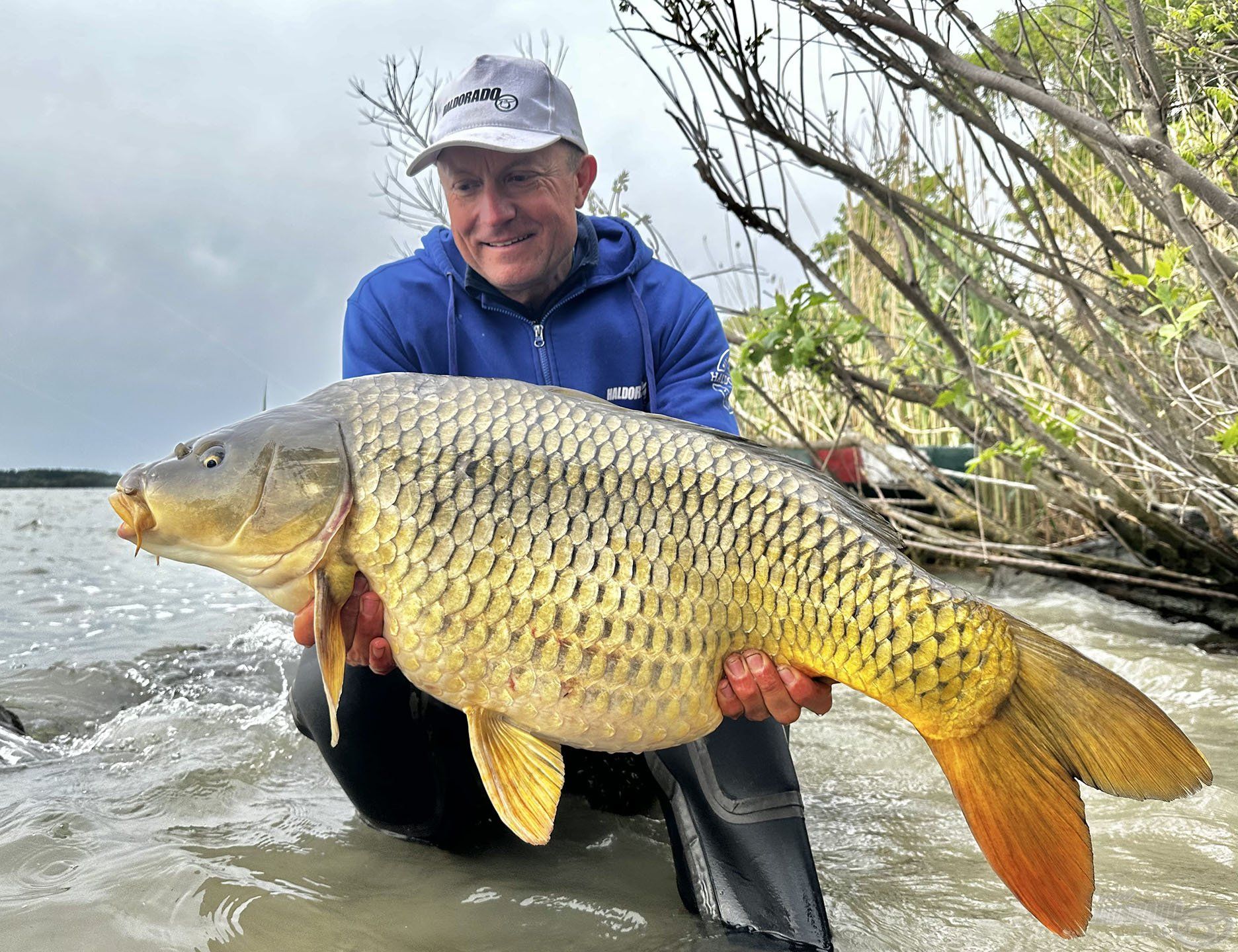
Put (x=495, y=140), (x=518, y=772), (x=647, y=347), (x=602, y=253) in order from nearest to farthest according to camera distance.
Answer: (x=518, y=772)
(x=495, y=140)
(x=647, y=347)
(x=602, y=253)

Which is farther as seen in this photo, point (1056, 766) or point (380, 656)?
point (380, 656)

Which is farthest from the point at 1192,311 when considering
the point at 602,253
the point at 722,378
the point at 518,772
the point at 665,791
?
the point at 518,772

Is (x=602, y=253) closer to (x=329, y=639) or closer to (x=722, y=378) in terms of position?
(x=722, y=378)

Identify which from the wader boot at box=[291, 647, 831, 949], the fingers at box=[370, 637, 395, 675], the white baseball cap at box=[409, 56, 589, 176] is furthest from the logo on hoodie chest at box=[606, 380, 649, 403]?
the fingers at box=[370, 637, 395, 675]

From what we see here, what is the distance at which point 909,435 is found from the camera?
560cm

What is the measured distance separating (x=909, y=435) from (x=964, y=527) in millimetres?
969

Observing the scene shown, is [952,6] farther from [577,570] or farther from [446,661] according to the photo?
[446,661]

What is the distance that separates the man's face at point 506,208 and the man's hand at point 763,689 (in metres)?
1.04

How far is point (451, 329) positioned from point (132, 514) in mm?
875

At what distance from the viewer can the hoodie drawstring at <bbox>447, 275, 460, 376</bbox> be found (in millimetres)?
2086

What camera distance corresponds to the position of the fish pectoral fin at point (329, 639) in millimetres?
1338

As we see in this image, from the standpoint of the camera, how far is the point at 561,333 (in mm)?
2158

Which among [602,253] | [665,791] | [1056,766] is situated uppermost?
[602,253]

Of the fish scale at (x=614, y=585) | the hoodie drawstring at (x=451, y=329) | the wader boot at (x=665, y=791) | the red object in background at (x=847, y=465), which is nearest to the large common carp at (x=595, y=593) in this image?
the fish scale at (x=614, y=585)
